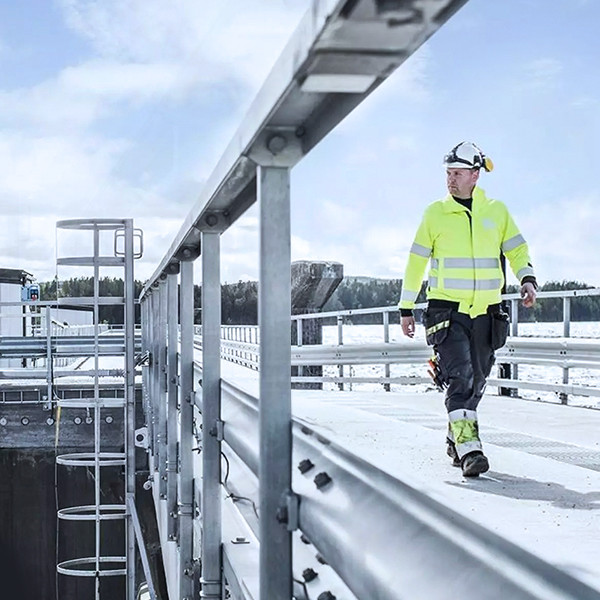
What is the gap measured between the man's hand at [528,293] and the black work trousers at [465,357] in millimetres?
298

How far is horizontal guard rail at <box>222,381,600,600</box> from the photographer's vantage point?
3.95 ft

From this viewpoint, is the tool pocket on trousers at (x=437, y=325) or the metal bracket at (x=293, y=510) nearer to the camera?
the metal bracket at (x=293, y=510)

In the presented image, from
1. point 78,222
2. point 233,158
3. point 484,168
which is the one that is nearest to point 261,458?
point 233,158

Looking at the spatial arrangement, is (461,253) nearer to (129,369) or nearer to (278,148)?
(278,148)

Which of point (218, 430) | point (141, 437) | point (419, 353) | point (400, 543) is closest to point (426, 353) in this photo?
point (419, 353)

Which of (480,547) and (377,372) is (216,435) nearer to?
(480,547)

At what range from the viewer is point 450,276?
501cm

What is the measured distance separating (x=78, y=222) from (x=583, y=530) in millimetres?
10680

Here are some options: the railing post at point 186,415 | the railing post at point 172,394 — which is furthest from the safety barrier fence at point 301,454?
the railing post at point 172,394

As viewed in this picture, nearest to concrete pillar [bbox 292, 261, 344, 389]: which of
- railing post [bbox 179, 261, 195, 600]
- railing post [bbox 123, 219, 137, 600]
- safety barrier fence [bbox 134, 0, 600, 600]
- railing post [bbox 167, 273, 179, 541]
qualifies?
railing post [bbox 123, 219, 137, 600]

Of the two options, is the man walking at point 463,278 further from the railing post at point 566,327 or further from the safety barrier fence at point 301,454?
the railing post at point 566,327

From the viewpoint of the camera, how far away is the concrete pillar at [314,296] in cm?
1549

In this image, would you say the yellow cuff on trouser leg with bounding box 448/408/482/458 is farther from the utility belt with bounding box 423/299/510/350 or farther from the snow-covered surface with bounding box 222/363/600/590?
the utility belt with bounding box 423/299/510/350

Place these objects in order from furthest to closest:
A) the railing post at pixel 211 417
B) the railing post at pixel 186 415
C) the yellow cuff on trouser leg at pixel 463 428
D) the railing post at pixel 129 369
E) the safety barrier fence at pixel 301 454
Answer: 1. the railing post at pixel 129 369
2. the railing post at pixel 186 415
3. the yellow cuff on trouser leg at pixel 463 428
4. the railing post at pixel 211 417
5. the safety barrier fence at pixel 301 454
